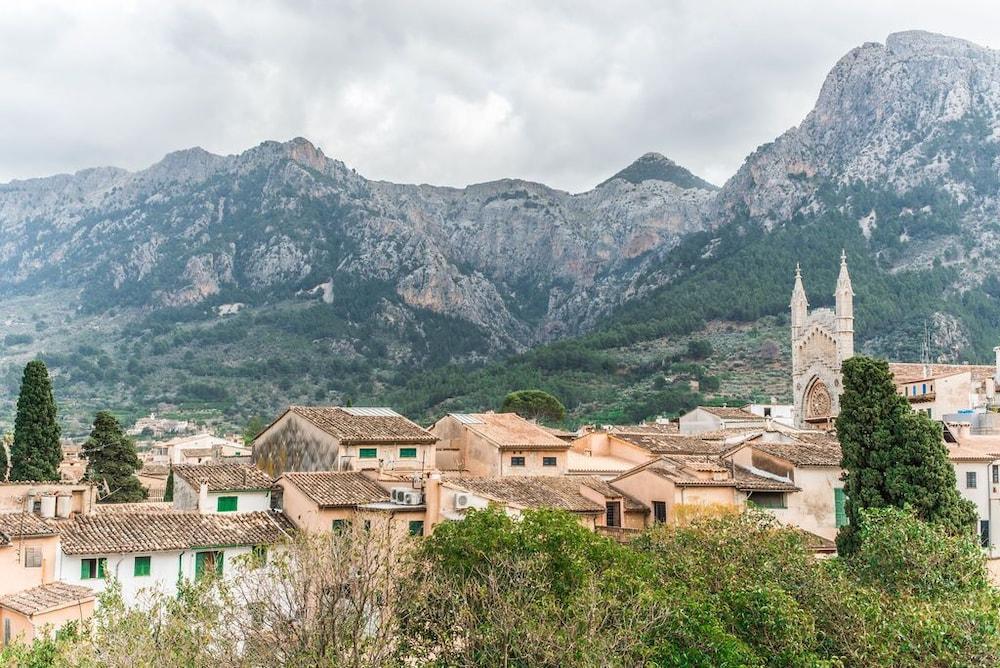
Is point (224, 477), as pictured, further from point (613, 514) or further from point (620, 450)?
point (620, 450)

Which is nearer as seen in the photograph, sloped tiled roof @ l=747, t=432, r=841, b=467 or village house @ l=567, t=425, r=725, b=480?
sloped tiled roof @ l=747, t=432, r=841, b=467

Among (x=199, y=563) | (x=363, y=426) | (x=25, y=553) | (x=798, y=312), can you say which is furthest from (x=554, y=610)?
(x=798, y=312)

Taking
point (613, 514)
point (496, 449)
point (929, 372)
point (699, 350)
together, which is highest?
point (699, 350)

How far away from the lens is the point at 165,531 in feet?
119

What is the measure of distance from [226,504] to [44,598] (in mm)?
11265

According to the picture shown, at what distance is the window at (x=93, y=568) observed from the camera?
3350 cm

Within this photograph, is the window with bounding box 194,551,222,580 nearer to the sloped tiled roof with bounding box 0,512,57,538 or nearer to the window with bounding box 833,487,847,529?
the sloped tiled roof with bounding box 0,512,57,538

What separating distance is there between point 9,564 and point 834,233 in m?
176

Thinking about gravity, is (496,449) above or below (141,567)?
above

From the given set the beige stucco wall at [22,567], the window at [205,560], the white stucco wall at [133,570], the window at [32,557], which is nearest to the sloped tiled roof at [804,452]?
the white stucco wall at [133,570]

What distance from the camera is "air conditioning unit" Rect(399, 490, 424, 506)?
38438 millimetres

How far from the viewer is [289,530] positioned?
38.3m

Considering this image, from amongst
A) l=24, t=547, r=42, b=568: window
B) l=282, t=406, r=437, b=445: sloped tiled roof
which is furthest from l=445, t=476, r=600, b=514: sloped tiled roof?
l=24, t=547, r=42, b=568: window

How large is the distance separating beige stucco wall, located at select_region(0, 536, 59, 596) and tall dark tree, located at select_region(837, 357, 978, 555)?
28537mm
